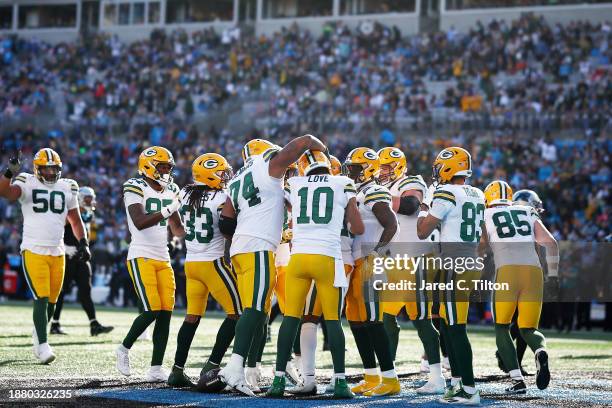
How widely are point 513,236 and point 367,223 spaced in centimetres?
149

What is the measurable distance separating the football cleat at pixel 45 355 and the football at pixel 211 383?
2.38 m

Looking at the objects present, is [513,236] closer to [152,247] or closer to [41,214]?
[152,247]

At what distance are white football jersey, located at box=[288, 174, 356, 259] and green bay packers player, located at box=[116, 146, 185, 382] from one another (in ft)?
5.00

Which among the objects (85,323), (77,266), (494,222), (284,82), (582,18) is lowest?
(85,323)

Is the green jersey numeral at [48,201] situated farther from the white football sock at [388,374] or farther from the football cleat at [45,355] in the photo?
the white football sock at [388,374]

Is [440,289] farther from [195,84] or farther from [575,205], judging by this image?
[195,84]

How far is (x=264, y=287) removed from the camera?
847 centimetres

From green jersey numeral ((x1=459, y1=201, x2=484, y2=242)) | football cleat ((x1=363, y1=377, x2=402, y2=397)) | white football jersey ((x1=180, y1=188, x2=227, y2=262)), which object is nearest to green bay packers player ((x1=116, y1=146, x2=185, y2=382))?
white football jersey ((x1=180, y1=188, x2=227, y2=262))

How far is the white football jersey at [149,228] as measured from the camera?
9586 mm

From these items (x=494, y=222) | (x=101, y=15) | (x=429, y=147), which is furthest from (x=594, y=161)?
(x=101, y=15)

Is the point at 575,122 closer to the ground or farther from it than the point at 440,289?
farther from it

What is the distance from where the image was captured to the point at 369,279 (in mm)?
9016

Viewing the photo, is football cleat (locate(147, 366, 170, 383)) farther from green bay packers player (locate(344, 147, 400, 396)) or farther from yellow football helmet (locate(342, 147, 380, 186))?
yellow football helmet (locate(342, 147, 380, 186))

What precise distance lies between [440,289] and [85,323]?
963cm
